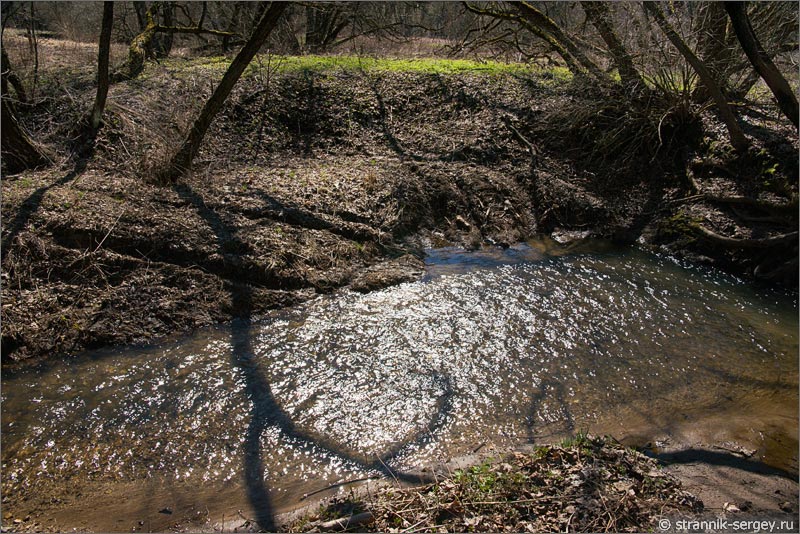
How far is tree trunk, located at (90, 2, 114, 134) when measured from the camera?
6887 millimetres

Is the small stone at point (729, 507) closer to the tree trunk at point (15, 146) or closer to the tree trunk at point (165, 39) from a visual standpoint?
the tree trunk at point (15, 146)

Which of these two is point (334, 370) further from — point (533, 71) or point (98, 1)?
point (98, 1)

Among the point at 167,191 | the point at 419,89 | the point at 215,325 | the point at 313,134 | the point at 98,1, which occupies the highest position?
the point at 98,1

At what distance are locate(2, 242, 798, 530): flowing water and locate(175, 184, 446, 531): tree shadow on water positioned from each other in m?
0.02

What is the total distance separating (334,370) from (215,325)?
61.1 inches

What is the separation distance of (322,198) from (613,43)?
606 centimetres

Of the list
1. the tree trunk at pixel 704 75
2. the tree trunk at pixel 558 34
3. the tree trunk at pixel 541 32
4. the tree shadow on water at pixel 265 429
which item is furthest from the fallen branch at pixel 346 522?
the tree trunk at pixel 541 32

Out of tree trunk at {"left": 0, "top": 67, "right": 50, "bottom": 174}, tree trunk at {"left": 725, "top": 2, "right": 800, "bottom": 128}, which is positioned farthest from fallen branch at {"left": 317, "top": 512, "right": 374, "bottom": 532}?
tree trunk at {"left": 0, "top": 67, "right": 50, "bottom": 174}

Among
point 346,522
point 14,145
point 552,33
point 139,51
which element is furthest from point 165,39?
point 346,522

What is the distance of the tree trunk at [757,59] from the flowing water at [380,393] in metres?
2.35

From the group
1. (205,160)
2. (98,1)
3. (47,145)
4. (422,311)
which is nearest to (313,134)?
(205,160)

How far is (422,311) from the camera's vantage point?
6.01 m

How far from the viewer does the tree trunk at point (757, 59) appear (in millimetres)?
5168

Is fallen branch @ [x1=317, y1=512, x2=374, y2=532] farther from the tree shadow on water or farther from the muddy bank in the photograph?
the muddy bank
